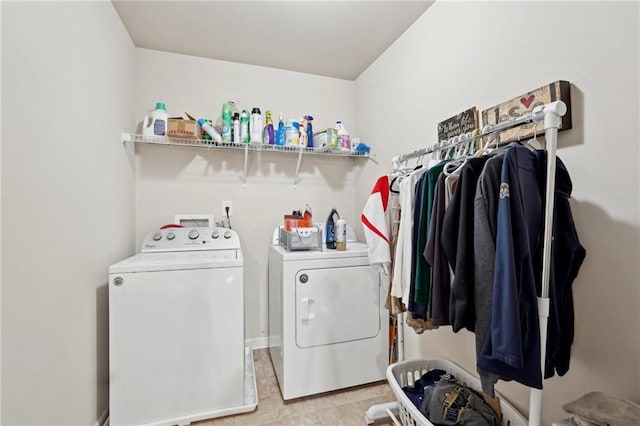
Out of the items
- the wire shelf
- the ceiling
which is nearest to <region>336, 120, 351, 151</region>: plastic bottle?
the wire shelf

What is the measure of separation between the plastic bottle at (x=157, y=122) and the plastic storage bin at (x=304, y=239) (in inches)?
46.8

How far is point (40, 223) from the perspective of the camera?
1.03 metres

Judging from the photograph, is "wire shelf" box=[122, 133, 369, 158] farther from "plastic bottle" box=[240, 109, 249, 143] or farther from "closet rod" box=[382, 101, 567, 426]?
"closet rod" box=[382, 101, 567, 426]

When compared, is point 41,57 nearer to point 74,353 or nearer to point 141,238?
point 74,353

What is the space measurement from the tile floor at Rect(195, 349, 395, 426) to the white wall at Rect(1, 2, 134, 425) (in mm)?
774

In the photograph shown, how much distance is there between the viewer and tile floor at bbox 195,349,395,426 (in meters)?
1.58

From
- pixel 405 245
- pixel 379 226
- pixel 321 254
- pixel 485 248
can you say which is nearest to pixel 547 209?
pixel 485 248

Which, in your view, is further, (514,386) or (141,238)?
(141,238)

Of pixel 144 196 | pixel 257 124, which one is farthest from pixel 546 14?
pixel 144 196

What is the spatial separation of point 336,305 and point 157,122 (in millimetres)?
1777

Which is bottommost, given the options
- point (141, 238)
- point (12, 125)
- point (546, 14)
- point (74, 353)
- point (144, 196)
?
point (74, 353)

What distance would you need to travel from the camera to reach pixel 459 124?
1.52 metres

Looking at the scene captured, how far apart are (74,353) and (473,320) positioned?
5.36 feet

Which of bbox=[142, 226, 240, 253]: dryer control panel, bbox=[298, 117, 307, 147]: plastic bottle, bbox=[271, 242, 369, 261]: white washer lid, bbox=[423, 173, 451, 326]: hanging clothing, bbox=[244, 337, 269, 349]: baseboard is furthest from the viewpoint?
bbox=[244, 337, 269, 349]: baseboard
